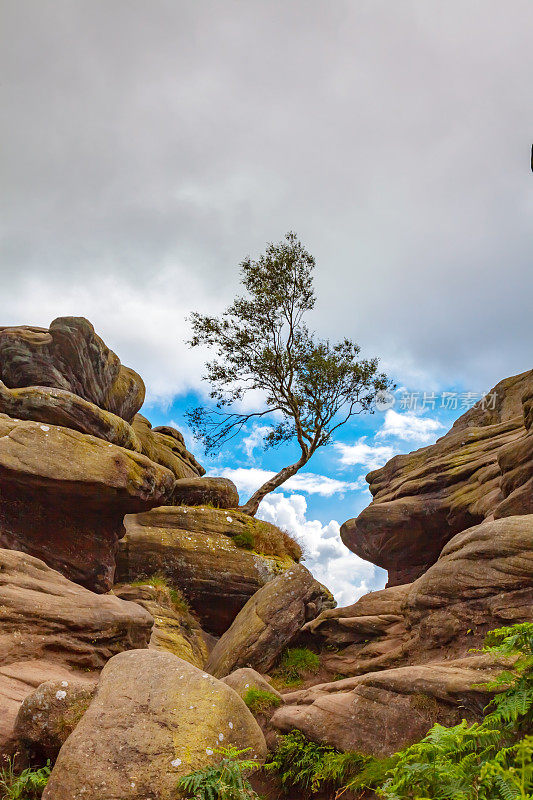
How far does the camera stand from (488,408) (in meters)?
34.8

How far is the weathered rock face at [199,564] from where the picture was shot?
77.2 ft

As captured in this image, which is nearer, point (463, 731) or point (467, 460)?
point (463, 731)

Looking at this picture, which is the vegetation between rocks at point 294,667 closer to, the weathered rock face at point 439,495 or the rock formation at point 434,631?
the rock formation at point 434,631

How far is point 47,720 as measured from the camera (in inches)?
360

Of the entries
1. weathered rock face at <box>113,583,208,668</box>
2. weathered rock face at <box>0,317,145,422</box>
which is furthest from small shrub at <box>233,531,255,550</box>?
weathered rock face at <box>0,317,145,422</box>

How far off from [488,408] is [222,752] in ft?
103

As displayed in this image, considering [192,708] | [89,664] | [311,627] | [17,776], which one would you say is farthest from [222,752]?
[311,627]

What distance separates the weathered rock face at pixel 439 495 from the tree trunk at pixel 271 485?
5.87 metres

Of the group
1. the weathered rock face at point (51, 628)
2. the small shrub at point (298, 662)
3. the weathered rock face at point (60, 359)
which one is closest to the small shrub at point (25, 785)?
the weathered rock face at point (51, 628)

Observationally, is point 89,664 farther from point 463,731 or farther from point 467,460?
point 467,460

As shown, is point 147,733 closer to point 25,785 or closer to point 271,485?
point 25,785

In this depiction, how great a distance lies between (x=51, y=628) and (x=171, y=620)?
25.8 ft

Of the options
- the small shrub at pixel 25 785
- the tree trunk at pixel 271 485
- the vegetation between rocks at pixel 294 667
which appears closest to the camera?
the small shrub at pixel 25 785

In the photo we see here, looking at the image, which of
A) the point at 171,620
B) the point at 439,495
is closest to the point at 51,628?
the point at 171,620
